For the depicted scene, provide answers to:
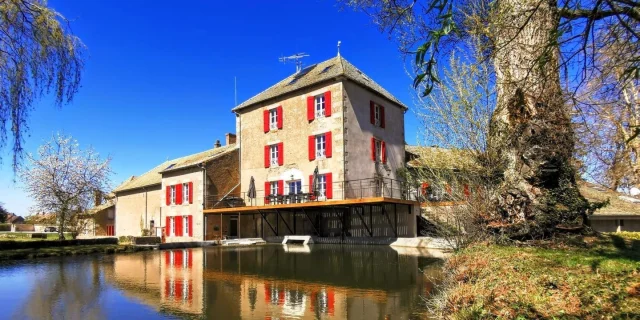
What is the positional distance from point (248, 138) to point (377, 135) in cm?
830

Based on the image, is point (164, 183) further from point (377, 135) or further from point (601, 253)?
point (601, 253)

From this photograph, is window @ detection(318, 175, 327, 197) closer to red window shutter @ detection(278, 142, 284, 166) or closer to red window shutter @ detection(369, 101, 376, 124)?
red window shutter @ detection(278, 142, 284, 166)

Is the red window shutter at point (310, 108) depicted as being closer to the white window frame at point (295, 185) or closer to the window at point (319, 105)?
the window at point (319, 105)

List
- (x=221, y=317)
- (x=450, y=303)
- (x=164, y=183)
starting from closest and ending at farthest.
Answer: (x=450, y=303), (x=221, y=317), (x=164, y=183)

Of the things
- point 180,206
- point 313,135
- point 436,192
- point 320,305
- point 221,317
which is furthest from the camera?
point 180,206

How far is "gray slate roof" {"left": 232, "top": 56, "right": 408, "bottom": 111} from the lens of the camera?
2138cm

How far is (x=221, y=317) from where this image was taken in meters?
6.22

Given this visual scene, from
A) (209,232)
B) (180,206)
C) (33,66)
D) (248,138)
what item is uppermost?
(248,138)

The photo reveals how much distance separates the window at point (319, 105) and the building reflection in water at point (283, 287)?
9849 millimetres

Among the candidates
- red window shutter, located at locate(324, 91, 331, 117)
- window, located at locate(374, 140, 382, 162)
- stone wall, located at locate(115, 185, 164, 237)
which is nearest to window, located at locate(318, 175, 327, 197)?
red window shutter, located at locate(324, 91, 331, 117)

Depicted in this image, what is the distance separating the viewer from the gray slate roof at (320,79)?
2138cm

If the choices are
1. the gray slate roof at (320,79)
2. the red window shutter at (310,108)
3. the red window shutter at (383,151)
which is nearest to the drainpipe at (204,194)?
→ the gray slate roof at (320,79)

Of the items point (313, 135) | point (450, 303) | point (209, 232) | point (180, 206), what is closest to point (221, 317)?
Result: point (450, 303)

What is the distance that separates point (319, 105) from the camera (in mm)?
21859
